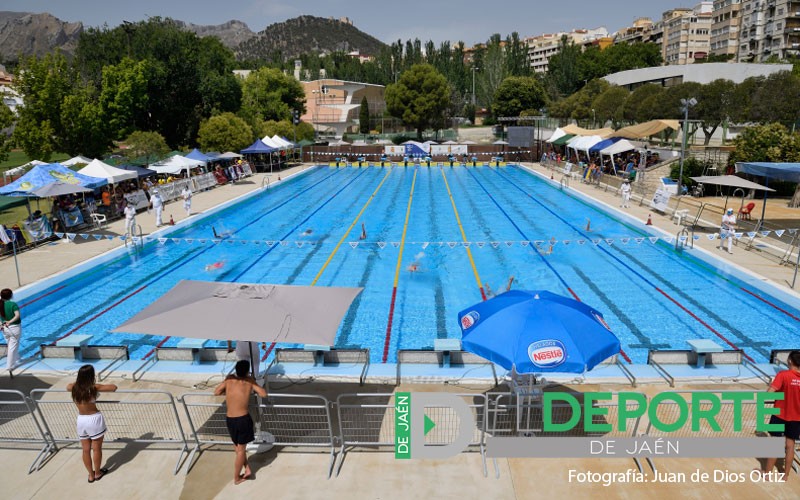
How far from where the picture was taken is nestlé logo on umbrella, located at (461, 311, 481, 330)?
583 cm

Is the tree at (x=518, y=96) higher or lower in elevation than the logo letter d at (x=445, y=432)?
higher

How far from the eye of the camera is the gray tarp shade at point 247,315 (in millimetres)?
5480

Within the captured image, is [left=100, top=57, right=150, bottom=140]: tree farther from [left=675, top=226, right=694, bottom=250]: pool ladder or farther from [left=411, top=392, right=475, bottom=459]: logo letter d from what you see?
[left=411, top=392, right=475, bottom=459]: logo letter d

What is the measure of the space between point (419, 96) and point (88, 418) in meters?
57.7

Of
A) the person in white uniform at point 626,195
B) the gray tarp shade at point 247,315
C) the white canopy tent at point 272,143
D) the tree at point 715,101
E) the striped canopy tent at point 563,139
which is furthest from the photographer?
the striped canopy tent at point 563,139

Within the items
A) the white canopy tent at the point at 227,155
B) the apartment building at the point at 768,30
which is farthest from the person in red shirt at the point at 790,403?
the apartment building at the point at 768,30

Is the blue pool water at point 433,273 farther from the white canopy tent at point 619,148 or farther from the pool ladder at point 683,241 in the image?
the white canopy tent at point 619,148

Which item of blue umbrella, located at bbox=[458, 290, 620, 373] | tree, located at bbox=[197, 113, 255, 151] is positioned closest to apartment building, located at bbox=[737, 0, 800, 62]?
tree, located at bbox=[197, 113, 255, 151]

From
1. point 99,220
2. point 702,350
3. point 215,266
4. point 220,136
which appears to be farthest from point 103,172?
point 702,350

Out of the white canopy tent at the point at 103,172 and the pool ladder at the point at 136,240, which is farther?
the white canopy tent at the point at 103,172

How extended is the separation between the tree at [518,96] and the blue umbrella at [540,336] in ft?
221

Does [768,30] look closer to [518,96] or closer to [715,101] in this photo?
[518,96]

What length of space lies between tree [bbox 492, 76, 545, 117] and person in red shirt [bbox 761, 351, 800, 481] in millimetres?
67468

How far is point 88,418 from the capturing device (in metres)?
5.12
